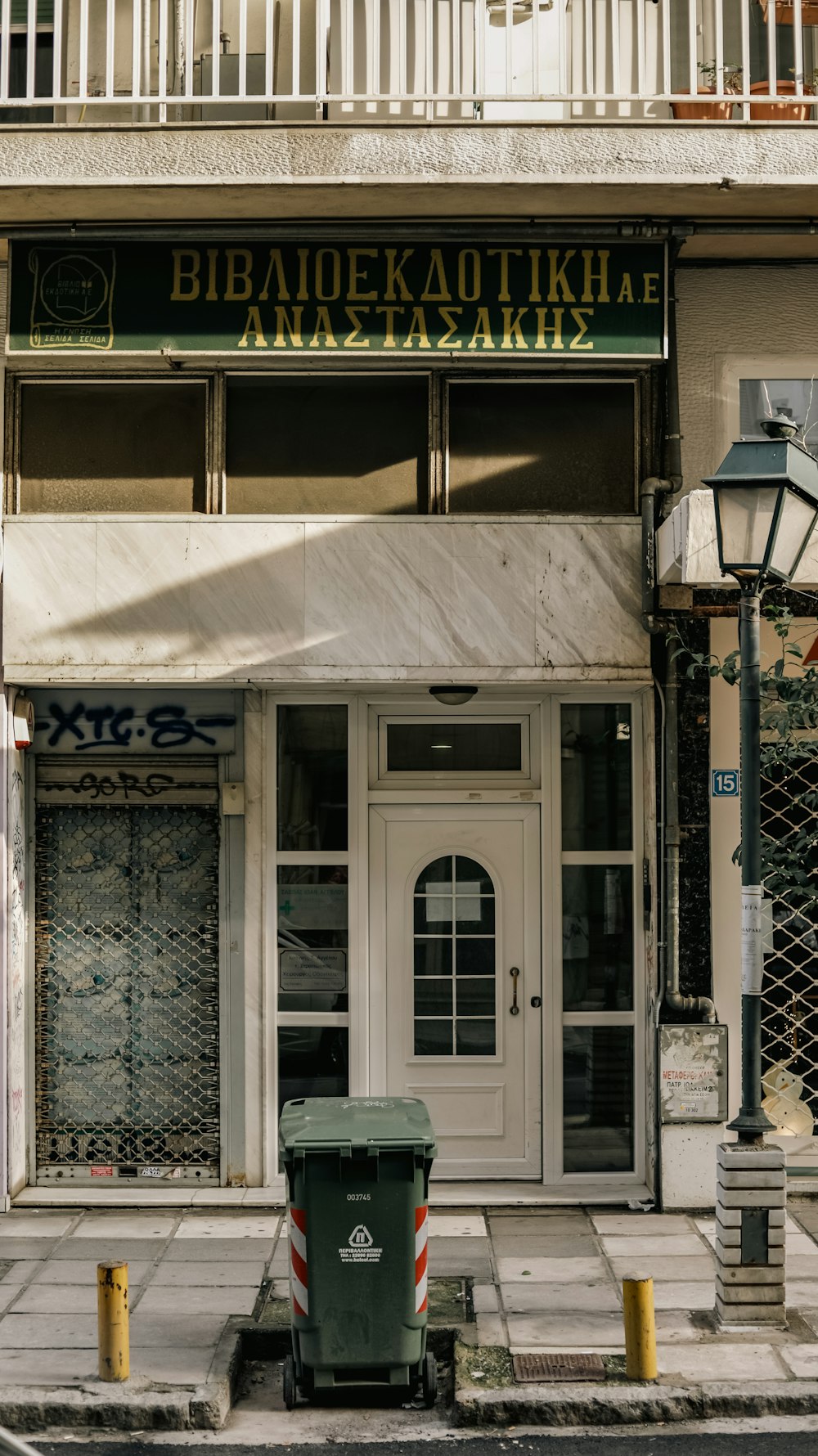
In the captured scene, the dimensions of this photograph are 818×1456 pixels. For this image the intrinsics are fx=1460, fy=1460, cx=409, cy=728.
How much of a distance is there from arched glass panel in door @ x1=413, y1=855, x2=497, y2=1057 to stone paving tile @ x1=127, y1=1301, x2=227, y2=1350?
260cm

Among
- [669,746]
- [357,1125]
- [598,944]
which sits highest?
[669,746]

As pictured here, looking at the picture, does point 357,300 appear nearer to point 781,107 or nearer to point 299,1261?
point 781,107

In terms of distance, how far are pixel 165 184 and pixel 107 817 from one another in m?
3.81

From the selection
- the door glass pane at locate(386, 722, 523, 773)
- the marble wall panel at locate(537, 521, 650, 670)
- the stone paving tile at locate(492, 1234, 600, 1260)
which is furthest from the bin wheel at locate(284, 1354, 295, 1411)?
the marble wall panel at locate(537, 521, 650, 670)

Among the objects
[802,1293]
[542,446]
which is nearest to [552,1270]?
[802,1293]

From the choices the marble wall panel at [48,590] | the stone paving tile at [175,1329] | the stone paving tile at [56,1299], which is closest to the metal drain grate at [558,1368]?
the stone paving tile at [175,1329]

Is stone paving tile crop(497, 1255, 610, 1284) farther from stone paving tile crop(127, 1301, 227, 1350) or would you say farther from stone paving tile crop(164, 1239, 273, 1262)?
stone paving tile crop(127, 1301, 227, 1350)

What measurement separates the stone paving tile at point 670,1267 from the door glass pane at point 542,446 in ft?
14.4

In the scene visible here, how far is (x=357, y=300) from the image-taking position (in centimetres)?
876

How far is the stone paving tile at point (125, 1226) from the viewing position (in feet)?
27.7

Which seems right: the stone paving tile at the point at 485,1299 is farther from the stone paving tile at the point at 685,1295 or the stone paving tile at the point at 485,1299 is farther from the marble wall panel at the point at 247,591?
the marble wall panel at the point at 247,591

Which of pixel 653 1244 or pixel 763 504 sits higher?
pixel 763 504

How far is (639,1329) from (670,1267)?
1.71 m

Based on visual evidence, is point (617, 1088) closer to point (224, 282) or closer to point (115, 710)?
point (115, 710)
